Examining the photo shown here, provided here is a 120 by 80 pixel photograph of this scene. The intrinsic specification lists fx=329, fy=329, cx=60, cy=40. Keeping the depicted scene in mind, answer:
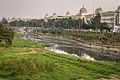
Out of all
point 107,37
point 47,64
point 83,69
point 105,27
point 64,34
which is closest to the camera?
point 47,64

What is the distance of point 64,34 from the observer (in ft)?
406

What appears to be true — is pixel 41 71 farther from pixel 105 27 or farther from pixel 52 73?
pixel 105 27

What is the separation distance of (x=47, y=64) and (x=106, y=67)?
8.79 meters

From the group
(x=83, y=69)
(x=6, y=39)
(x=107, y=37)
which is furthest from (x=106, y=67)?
(x=107, y=37)

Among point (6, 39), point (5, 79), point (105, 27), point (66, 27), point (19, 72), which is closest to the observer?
point (5, 79)

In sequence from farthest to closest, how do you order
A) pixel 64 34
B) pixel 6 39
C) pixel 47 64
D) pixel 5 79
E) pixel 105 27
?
pixel 64 34
pixel 105 27
pixel 6 39
pixel 47 64
pixel 5 79

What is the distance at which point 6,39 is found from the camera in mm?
60750

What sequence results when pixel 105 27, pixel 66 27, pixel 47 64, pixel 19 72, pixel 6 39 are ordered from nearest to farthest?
1. pixel 19 72
2. pixel 47 64
3. pixel 6 39
4. pixel 105 27
5. pixel 66 27

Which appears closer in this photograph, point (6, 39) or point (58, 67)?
point (58, 67)

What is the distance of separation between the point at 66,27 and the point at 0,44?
89342 mm

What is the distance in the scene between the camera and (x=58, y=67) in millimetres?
37125

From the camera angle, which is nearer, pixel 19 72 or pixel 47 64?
pixel 19 72

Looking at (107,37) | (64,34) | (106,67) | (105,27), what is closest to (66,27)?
(64,34)

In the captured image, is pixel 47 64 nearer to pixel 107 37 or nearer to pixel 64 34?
pixel 107 37
